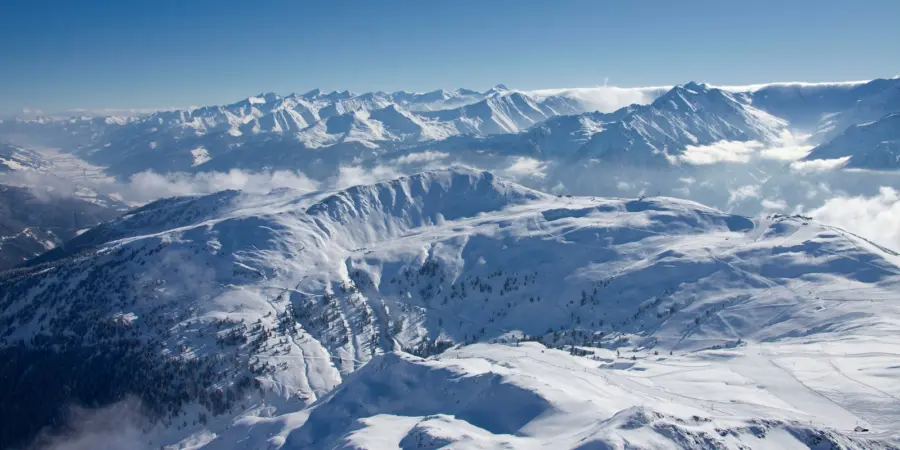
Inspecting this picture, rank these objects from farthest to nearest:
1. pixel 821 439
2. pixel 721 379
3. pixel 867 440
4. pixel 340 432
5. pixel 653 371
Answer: pixel 653 371 → pixel 721 379 → pixel 340 432 → pixel 867 440 → pixel 821 439

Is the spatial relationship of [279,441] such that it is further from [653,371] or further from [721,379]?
[721,379]

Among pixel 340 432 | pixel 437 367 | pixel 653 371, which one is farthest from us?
pixel 653 371

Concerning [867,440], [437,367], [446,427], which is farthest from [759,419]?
[437,367]

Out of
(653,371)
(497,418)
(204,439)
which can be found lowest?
(204,439)

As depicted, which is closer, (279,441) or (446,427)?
(446,427)

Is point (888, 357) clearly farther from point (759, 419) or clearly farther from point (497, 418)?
point (497, 418)

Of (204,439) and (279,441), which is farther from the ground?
(279,441)

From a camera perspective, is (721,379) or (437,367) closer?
(437,367)

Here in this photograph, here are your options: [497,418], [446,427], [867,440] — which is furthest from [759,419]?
[446,427]

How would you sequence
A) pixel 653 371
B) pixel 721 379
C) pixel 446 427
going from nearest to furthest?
pixel 446 427, pixel 721 379, pixel 653 371
